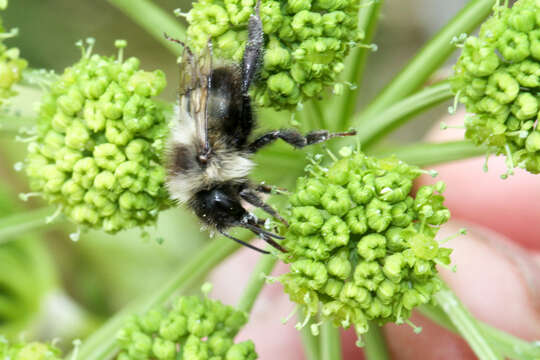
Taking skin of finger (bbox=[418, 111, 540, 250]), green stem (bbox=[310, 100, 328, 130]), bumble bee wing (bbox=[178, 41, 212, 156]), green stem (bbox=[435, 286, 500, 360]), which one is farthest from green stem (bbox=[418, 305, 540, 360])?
skin of finger (bbox=[418, 111, 540, 250])

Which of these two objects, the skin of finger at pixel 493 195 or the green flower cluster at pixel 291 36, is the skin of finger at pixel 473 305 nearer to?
the skin of finger at pixel 493 195

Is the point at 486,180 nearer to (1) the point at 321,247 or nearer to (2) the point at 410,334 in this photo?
(2) the point at 410,334

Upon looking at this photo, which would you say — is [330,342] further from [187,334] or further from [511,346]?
[511,346]

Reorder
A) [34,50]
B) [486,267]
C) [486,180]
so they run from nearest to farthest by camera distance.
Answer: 1. [486,267]
2. [486,180]
3. [34,50]

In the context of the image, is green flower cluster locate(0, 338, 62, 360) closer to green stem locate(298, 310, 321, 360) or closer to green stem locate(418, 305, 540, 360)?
green stem locate(298, 310, 321, 360)

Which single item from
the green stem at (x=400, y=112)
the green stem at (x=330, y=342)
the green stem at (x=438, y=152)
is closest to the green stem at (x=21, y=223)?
the green stem at (x=330, y=342)

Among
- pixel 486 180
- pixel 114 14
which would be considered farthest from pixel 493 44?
pixel 114 14

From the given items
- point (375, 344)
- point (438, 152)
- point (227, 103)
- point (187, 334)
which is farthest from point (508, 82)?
point (187, 334)
